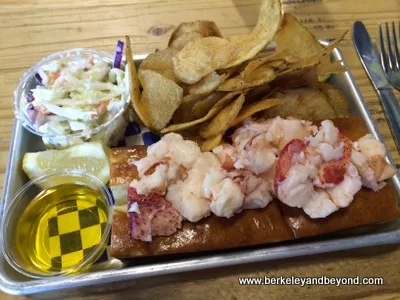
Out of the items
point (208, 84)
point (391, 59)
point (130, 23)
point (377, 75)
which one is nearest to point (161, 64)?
point (208, 84)

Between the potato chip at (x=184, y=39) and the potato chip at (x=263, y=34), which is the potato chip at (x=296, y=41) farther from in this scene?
the potato chip at (x=184, y=39)

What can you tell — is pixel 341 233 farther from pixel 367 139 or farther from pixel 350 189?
pixel 367 139

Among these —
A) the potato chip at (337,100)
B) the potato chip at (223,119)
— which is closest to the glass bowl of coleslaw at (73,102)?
the potato chip at (223,119)

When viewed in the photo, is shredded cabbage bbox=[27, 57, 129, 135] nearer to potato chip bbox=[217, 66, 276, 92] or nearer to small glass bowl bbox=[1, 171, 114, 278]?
small glass bowl bbox=[1, 171, 114, 278]

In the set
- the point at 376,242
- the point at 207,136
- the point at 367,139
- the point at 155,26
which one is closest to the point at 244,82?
the point at 207,136

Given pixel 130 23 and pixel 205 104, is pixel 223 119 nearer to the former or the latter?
pixel 205 104

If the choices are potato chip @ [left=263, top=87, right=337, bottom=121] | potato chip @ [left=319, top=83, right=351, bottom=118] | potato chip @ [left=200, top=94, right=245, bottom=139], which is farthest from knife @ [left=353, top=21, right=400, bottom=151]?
potato chip @ [left=200, top=94, right=245, bottom=139]
